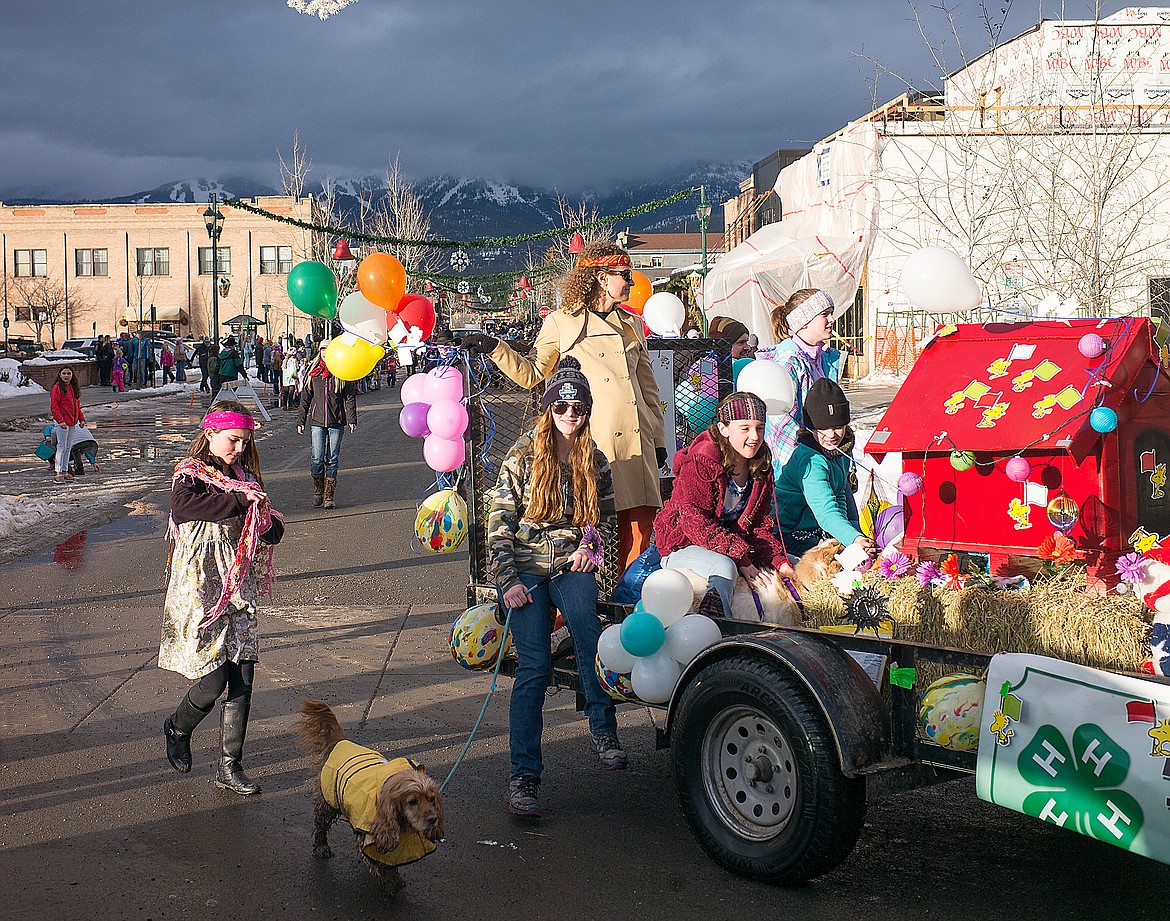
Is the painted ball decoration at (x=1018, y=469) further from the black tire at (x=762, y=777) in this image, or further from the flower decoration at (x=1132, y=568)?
the black tire at (x=762, y=777)

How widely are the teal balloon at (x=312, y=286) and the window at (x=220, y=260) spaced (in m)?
67.6

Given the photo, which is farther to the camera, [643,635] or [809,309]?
[809,309]

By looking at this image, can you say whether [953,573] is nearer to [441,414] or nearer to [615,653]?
[615,653]

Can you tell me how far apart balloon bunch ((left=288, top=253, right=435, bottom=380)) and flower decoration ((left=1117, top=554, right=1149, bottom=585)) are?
14.6 ft

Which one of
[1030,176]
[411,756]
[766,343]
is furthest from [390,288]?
[766,343]

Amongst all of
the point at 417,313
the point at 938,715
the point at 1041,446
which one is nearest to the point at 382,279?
the point at 417,313

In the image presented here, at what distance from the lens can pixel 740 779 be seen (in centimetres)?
416

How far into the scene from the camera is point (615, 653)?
4711 millimetres

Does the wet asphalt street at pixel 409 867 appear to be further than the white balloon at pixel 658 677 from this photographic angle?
No

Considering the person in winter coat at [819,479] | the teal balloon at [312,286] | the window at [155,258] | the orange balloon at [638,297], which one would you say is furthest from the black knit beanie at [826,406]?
the window at [155,258]

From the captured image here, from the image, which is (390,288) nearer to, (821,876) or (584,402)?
(584,402)

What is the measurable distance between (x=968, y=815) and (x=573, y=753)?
1859 mm

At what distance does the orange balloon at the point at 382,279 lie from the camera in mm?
7039

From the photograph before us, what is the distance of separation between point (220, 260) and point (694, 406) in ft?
231
